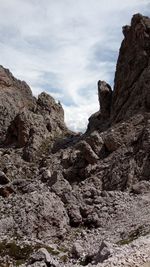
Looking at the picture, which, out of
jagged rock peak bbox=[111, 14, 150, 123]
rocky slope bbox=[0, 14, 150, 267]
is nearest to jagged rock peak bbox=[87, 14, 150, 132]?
jagged rock peak bbox=[111, 14, 150, 123]

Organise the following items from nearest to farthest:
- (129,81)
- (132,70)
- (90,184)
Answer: (90,184) → (129,81) → (132,70)

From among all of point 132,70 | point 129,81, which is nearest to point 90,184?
point 129,81

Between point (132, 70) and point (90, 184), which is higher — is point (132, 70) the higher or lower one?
the higher one

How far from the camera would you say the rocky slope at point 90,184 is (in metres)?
37.7

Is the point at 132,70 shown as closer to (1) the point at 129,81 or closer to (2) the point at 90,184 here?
(1) the point at 129,81

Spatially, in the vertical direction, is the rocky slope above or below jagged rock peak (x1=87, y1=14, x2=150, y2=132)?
below

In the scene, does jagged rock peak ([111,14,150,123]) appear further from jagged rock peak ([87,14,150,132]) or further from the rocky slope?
the rocky slope

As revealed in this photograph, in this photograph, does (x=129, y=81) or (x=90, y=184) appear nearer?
(x=90, y=184)

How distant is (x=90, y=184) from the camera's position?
194 ft

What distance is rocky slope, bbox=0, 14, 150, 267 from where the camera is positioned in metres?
37.7

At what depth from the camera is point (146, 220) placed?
4288 centimetres

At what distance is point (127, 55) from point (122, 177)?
131ft

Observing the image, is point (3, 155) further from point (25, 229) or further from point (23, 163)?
point (25, 229)

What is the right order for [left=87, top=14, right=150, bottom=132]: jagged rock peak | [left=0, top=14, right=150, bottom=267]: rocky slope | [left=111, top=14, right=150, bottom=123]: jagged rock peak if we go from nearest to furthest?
[left=0, top=14, right=150, bottom=267]: rocky slope → [left=87, top=14, right=150, bottom=132]: jagged rock peak → [left=111, top=14, right=150, bottom=123]: jagged rock peak
